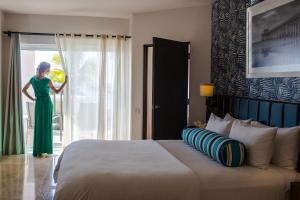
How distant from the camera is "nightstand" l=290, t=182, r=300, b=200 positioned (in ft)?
8.16

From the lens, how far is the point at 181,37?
552 cm

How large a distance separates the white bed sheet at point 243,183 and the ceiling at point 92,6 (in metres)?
3.13

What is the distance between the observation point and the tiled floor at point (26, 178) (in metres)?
3.85

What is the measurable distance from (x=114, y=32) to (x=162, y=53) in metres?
1.53

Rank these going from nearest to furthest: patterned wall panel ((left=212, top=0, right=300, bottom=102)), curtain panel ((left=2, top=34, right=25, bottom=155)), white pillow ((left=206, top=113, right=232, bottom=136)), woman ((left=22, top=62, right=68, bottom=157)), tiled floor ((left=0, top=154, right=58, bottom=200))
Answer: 1. patterned wall panel ((left=212, top=0, right=300, bottom=102))
2. white pillow ((left=206, top=113, right=232, bottom=136))
3. tiled floor ((left=0, top=154, right=58, bottom=200))
4. woman ((left=22, top=62, right=68, bottom=157))
5. curtain panel ((left=2, top=34, right=25, bottom=155))

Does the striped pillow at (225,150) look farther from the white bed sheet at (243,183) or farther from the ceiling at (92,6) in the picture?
the ceiling at (92,6)

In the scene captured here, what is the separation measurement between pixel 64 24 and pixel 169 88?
2.34 meters

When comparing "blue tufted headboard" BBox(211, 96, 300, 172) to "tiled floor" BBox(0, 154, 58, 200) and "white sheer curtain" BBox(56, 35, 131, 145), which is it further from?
"tiled floor" BBox(0, 154, 58, 200)

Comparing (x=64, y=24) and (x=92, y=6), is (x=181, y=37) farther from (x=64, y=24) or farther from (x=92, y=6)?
(x=64, y=24)

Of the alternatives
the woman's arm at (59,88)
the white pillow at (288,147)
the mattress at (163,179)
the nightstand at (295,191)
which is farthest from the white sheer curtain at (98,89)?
the nightstand at (295,191)

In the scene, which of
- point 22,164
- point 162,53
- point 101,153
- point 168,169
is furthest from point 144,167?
point 22,164

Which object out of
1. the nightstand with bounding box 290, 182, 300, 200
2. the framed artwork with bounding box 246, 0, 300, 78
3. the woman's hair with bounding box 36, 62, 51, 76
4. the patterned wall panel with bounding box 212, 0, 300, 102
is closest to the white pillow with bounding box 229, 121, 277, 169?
the nightstand with bounding box 290, 182, 300, 200

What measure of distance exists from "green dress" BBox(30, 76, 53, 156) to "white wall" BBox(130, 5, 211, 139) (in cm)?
145

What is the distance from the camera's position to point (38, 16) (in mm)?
6031
